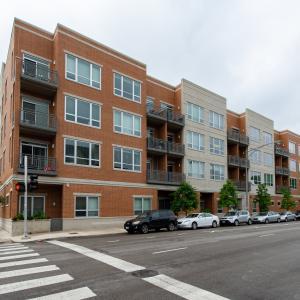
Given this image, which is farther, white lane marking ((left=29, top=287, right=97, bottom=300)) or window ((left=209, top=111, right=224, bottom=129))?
window ((left=209, top=111, right=224, bottom=129))

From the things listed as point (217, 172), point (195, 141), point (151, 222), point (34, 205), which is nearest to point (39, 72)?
point (34, 205)

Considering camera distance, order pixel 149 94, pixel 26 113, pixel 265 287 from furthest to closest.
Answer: pixel 149 94
pixel 26 113
pixel 265 287

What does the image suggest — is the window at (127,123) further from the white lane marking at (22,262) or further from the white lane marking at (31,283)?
the white lane marking at (31,283)

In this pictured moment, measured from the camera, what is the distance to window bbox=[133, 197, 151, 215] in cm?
3123

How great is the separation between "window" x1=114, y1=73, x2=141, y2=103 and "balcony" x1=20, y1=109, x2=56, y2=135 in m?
7.10

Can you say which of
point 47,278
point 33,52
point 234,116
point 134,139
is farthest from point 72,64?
point 234,116

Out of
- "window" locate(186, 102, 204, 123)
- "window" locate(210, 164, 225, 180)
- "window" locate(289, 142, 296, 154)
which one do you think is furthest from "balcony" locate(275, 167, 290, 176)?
"window" locate(186, 102, 204, 123)

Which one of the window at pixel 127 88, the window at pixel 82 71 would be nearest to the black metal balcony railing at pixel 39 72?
the window at pixel 82 71

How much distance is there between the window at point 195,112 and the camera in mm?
37931

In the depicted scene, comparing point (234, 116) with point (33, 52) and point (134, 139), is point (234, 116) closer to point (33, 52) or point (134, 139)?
point (134, 139)

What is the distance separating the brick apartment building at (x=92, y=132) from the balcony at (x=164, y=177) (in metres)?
0.10

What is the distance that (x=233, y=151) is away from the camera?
151 feet

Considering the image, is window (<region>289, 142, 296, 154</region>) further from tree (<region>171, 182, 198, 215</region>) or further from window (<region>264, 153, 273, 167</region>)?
tree (<region>171, 182, 198, 215</region>)

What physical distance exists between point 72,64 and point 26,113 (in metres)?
5.60
